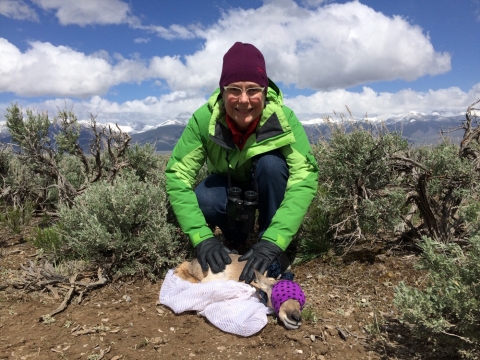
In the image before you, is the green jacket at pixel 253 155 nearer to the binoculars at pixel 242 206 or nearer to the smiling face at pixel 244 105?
the smiling face at pixel 244 105

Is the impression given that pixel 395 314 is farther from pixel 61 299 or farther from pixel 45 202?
pixel 45 202

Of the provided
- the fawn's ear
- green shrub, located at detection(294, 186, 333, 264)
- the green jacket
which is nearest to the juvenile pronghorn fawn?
the fawn's ear

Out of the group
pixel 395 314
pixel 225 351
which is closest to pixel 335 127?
pixel 395 314

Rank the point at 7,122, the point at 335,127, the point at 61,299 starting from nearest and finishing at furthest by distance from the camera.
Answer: the point at 61,299
the point at 335,127
the point at 7,122

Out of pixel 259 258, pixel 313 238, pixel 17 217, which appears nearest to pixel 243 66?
pixel 259 258

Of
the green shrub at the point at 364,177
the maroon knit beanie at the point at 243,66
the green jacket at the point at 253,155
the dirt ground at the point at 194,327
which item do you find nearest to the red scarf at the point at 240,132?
the green jacket at the point at 253,155

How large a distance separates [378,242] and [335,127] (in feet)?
4.57

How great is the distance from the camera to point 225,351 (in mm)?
2260

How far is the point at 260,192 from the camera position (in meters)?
3.34

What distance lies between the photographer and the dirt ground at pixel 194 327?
7.33 ft

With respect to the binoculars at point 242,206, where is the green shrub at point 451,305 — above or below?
below

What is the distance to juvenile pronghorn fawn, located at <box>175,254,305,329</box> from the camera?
8.00ft

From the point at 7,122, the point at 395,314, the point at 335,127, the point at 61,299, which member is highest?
the point at 7,122

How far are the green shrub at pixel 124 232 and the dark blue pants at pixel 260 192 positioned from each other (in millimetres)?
454
